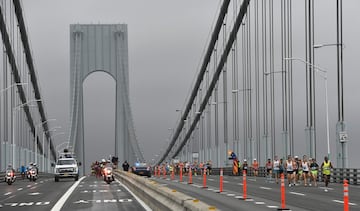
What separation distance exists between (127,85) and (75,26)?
15.3 m

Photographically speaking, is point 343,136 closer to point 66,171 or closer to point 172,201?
point 66,171

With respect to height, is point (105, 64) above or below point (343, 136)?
above

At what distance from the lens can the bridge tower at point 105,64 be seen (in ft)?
510

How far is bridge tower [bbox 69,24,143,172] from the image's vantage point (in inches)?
6122

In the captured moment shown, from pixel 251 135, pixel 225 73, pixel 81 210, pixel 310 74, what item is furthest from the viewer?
pixel 225 73

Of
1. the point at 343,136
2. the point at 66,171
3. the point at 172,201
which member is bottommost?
the point at 66,171

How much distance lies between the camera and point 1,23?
2776 inches

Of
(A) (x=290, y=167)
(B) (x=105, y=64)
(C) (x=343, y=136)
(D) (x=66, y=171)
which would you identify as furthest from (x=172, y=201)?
(B) (x=105, y=64)

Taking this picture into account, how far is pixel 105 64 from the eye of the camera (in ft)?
534

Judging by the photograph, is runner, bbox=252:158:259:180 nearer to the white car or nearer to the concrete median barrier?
the white car

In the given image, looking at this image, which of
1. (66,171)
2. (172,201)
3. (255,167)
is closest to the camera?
(172,201)

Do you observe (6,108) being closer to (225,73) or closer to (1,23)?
(1,23)

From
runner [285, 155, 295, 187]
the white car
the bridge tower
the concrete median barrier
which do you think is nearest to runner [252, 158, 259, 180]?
the white car

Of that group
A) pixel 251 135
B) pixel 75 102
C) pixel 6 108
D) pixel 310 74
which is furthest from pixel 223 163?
pixel 75 102
